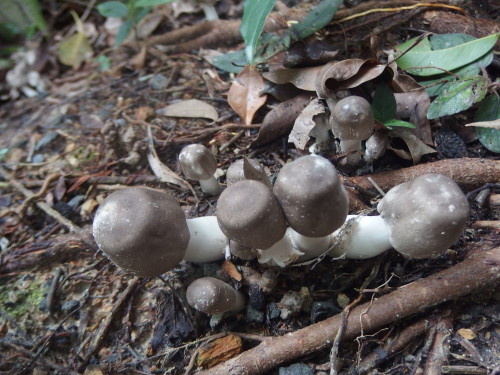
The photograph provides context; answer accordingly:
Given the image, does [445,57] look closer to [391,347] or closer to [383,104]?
[383,104]

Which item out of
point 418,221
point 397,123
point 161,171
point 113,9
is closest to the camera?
point 418,221

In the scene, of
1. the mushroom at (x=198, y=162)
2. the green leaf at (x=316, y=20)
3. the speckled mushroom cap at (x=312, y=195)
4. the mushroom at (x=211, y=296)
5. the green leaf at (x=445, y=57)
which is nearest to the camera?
the speckled mushroom cap at (x=312, y=195)

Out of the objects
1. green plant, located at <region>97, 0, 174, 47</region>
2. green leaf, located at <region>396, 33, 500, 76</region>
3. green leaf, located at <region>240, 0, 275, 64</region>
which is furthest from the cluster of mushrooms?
green plant, located at <region>97, 0, 174, 47</region>

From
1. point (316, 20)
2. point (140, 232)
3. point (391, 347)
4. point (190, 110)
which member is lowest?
point (391, 347)

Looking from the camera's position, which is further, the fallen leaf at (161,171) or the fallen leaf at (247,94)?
the fallen leaf at (247,94)

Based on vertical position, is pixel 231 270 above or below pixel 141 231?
below

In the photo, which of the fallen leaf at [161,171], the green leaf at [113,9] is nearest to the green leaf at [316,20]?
the fallen leaf at [161,171]

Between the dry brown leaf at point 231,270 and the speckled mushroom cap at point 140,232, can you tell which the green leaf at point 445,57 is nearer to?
the dry brown leaf at point 231,270

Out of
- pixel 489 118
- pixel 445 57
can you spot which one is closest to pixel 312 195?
pixel 489 118
